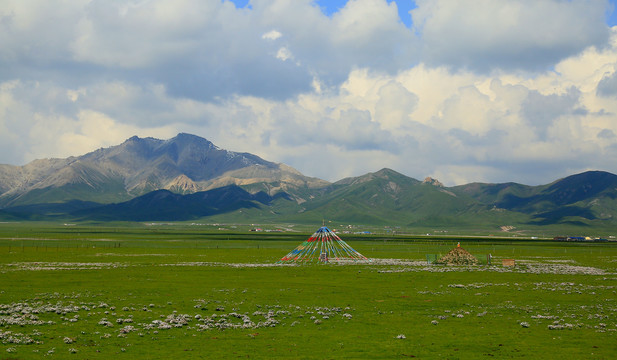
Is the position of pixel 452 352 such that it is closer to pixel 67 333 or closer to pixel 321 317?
pixel 321 317

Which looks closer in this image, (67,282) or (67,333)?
(67,333)

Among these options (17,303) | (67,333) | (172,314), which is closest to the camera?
(67,333)

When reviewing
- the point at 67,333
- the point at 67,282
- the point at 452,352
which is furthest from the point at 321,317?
the point at 67,282

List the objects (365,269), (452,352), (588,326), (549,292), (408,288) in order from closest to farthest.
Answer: (452,352), (588,326), (549,292), (408,288), (365,269)

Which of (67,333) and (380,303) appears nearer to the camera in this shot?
(67,333)

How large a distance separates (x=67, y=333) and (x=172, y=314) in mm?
7502

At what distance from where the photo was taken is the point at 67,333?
98.0 ft

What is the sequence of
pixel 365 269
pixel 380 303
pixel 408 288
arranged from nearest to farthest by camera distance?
pixel 380 303
pixel 408 288
pixel 365 269

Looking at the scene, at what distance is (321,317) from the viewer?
3666cm

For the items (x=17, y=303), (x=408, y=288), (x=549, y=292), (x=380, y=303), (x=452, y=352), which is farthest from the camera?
(x=408, y=288)

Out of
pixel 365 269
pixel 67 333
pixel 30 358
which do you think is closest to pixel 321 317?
pixel 67 333

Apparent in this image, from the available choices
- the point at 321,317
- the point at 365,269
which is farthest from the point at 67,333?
the point at 365,269

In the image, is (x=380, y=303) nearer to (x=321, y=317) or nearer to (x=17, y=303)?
(x=321, y=317)

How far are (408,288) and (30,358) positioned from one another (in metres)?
37.4
